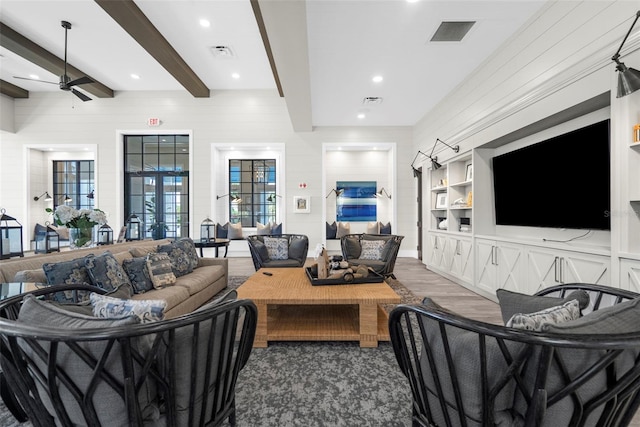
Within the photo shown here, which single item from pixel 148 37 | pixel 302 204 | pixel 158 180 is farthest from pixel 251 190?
pixel 148 37

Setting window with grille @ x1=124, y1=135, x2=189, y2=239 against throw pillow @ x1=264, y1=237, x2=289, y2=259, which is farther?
window with grille @ x1=124, y1=135, x2=189, y2=239

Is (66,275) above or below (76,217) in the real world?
below

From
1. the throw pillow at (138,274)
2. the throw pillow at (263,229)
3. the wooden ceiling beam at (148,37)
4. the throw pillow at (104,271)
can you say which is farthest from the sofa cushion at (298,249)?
the wooden ceiling beam at (148,37)

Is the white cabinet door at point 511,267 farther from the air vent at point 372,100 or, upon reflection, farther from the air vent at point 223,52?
the air vent at point 223,52

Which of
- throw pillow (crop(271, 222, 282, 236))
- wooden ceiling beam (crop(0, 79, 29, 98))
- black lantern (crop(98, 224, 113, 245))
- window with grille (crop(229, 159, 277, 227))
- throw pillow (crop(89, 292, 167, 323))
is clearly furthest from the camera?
window with grille (crop(229, 159, 277, 227))

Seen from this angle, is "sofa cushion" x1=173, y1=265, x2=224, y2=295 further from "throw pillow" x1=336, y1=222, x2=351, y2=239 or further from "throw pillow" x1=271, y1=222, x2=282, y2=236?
"throw pillow" x1=336, y1=222, x2=351, y2=239

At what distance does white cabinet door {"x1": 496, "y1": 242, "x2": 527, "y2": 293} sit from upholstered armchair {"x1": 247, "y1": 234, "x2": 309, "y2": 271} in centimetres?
256

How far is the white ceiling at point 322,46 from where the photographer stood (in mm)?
3025

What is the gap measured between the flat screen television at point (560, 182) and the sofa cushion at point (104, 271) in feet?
12.7

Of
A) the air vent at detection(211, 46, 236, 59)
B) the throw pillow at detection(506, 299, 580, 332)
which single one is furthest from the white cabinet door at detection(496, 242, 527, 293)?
the air vent at detection(211, 46, 236, 59)

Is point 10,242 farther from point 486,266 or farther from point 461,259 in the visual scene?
point 461,259

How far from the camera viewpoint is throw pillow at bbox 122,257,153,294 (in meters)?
2.57

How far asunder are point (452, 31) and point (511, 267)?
2834mm

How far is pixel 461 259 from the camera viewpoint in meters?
4.26
